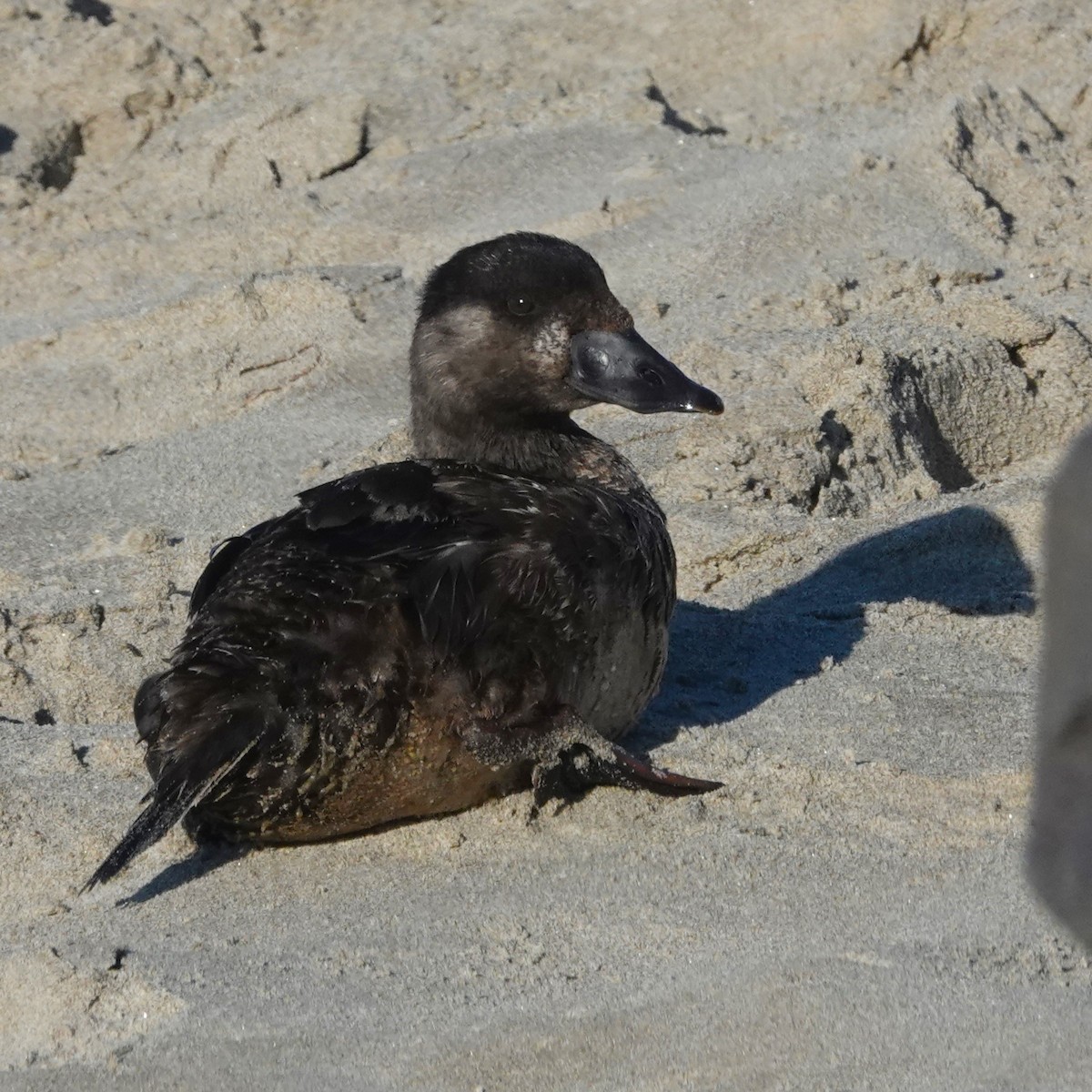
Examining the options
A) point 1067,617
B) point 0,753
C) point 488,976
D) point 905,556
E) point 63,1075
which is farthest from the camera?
point 905,556

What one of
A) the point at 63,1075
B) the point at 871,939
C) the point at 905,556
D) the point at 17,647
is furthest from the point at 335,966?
the point at 905,556

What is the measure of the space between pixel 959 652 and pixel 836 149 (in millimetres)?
3307

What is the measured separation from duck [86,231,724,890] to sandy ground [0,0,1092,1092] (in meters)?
0.15

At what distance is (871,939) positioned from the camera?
11.2ft

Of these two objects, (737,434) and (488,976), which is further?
(737,434)

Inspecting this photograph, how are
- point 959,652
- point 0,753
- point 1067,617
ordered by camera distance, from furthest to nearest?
point 959,652 < point 0,753 < point 1067,617

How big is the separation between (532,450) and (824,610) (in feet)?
3.63

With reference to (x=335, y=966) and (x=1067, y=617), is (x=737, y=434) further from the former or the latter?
(x=1067, y=617)

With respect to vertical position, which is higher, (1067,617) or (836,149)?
(1067,617)

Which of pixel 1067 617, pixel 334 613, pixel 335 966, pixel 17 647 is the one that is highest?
pixel 1067 617

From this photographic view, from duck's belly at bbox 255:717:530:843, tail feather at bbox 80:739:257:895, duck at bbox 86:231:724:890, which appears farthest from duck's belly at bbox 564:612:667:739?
tail feather at bbox 80:739:257:895

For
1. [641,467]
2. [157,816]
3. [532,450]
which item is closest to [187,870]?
[157,816]

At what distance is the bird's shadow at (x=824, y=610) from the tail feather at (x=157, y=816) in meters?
1.23

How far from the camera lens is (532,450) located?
4.76 meters
